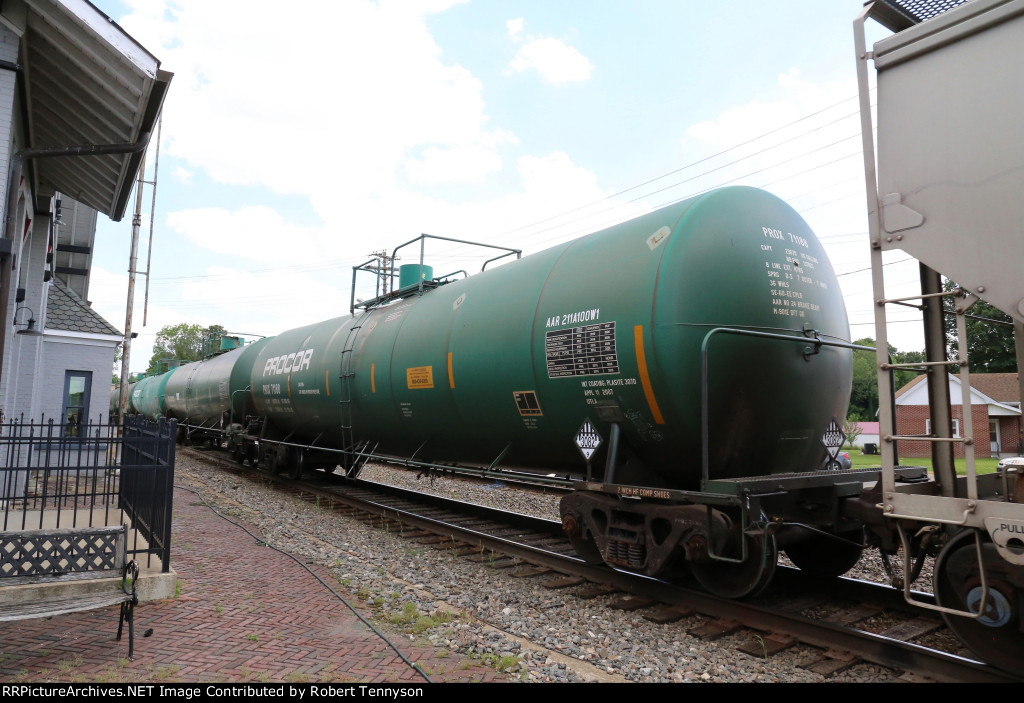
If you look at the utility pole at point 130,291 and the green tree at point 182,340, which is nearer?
the utility pole at point 130,291

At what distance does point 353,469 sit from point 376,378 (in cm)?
343

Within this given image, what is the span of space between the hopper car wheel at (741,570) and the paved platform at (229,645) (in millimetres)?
2332

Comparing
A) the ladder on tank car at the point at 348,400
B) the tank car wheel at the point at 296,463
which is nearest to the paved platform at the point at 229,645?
the ladder on tank car at the point at 348,400

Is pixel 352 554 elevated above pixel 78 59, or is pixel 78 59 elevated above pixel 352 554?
pixel 78 59

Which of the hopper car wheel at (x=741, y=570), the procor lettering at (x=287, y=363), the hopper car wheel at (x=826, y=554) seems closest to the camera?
the hopper car wheel at (x=741, y=570)

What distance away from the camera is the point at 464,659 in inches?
187

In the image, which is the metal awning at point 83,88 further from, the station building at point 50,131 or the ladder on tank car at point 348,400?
the ladder on tank car at point 348,400

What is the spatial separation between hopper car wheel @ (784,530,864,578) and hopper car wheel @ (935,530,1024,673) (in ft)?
5.70

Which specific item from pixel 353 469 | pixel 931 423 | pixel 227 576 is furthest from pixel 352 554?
pixel 931 423

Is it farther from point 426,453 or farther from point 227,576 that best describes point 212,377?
point 227,576

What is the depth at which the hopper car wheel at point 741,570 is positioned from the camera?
17.1ft

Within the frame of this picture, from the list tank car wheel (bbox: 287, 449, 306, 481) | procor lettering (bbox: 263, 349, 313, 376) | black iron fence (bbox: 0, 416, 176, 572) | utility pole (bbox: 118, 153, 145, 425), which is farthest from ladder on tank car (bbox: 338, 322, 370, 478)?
utility pole (bbox: 118, 153, 145, 425)

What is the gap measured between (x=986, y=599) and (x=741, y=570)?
2046 mm

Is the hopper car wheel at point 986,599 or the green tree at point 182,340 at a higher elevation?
the green tree at point 182,340
